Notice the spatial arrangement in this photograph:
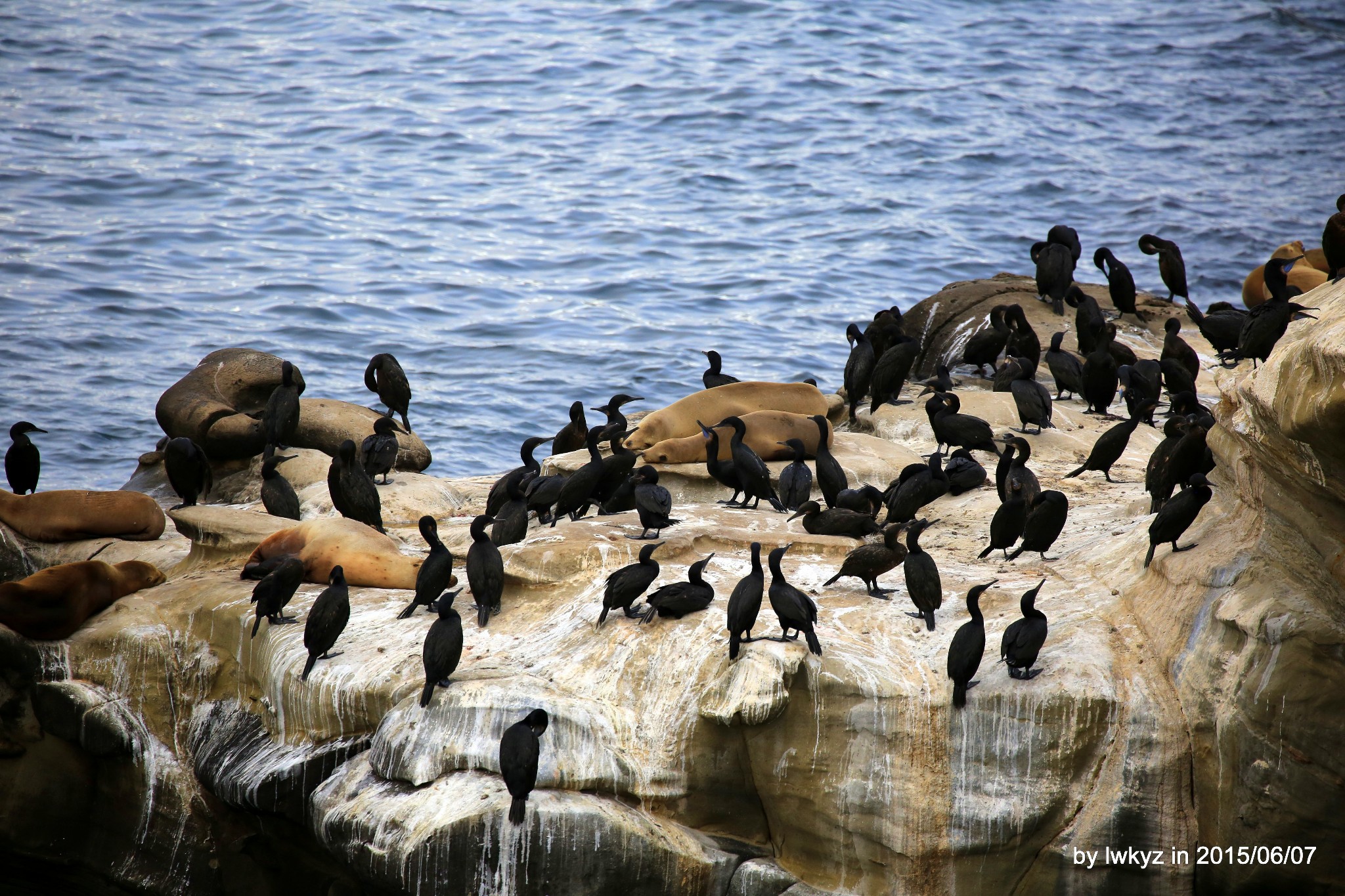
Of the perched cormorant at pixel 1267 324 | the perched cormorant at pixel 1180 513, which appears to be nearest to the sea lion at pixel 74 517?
the perched cormorant at pixel 1180 513

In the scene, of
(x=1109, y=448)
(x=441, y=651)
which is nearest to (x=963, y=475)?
(x=1109, y=448)

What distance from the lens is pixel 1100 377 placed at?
11.3m

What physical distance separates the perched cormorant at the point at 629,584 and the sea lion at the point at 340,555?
1836mm

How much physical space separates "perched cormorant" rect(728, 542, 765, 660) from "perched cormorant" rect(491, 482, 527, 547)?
2346 millimetres

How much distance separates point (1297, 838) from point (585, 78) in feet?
92.1

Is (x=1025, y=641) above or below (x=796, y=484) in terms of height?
above

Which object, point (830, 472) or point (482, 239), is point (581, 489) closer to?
point (830, 472)

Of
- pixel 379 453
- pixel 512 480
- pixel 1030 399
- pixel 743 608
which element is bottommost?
pixel 379 453

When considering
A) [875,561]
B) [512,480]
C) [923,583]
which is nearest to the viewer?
[923,583]

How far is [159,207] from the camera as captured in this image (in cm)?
2372

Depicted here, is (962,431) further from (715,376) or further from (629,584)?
(629,584)

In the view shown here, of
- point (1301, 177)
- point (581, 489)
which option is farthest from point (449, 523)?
point (1301, 177)

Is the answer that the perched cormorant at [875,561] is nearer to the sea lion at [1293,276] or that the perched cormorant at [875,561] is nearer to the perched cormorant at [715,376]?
the perched cormorant at [715,376]

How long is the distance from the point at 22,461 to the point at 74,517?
1.85 metres
